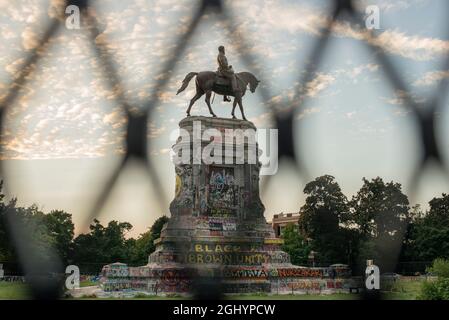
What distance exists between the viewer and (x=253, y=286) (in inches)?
901

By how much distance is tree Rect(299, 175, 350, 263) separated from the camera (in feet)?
149

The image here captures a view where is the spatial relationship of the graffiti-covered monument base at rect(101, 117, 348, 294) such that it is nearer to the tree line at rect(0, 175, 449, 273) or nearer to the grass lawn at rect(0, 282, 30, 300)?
the grass lawn at rect(0, 282, 30, 300)

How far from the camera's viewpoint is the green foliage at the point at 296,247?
5241 centimetres

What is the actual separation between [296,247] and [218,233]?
30.5 meters

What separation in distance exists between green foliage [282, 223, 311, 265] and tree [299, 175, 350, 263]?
4156 millimetres

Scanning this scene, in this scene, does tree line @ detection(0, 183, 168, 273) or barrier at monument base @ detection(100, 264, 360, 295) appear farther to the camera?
tree line @ detection(0, 183, 168, 273)

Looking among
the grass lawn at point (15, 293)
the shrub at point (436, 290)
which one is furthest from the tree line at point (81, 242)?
the shrub at point (436, 290)

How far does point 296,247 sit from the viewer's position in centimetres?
5409

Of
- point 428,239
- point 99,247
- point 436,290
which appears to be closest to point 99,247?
point 99,247

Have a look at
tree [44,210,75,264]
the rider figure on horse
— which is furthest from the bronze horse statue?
tree [44,210,75,264]

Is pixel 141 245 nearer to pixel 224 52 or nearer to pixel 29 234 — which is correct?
pixel 29 234

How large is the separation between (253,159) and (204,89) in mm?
4456

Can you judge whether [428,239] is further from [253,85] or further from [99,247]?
[99,247]
